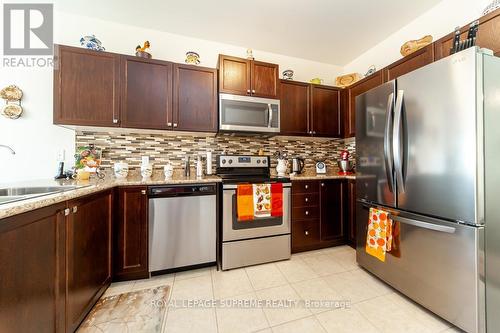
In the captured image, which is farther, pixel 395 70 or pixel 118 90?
pixel 395 70

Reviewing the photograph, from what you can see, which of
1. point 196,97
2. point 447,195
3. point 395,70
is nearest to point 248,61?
point 196,97

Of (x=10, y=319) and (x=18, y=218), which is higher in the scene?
(x=18, y=218)

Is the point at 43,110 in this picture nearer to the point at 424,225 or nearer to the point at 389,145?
the point at 389,145

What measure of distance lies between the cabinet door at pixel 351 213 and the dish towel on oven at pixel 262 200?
1136mm

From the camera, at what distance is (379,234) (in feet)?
5.42

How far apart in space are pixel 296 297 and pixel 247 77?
228 cm

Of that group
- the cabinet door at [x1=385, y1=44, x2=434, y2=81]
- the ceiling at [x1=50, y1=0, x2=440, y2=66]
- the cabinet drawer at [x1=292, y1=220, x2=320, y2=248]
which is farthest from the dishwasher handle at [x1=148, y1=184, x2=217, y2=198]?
the cabinet door at [x1=385, y1=44, x2=434, y2=81]

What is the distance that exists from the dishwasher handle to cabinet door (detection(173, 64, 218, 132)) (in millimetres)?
701

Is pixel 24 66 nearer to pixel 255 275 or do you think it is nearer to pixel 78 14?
pixel 78 14

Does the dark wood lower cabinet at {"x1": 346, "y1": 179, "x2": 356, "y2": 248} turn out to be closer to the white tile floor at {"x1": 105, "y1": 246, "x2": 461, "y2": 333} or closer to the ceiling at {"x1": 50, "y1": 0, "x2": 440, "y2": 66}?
the white tile floor at {"x1": 105, "y1": 246, "x2": 461, "y2": 333}

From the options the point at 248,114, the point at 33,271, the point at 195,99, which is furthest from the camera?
the point at 248,114

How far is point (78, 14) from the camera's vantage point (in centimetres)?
218

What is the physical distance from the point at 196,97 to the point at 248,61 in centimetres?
76
